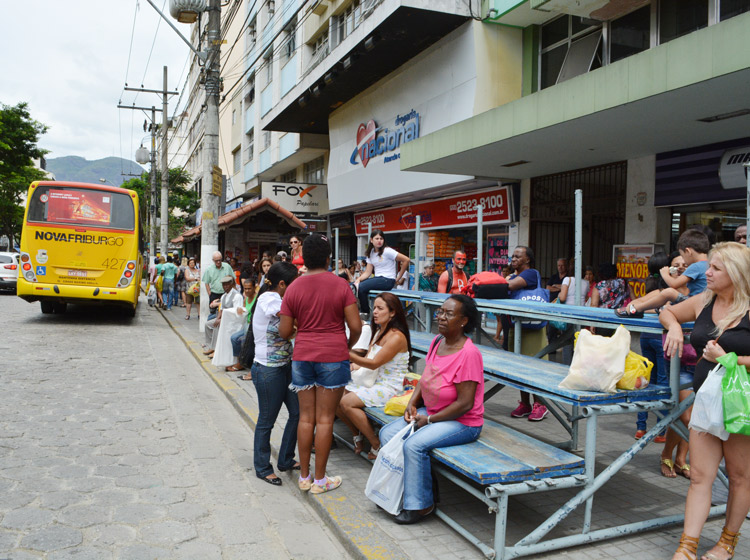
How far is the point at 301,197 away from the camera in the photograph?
23719mm

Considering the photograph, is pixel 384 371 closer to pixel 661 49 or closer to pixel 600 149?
pixel 661 49

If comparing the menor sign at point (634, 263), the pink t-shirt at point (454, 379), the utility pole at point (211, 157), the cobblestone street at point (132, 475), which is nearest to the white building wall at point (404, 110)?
the menor sign at point (634, 263)

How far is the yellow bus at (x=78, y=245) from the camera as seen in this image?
13.6m

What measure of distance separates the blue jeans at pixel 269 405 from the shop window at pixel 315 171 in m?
21.3

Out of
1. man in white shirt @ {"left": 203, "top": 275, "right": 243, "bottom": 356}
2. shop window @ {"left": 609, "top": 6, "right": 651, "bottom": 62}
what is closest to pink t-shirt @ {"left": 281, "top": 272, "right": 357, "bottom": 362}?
man in white shirt @ {"left": 203, "top": 275, "right": 243, "bottom": 356}

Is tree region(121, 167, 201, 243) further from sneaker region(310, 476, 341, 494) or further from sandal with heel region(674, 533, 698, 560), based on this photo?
sandal with heel region(674, 533, 698, 560)

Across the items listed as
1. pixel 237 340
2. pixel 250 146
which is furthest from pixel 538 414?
pixel 250 146

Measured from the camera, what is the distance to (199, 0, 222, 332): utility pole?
13445 millimetres

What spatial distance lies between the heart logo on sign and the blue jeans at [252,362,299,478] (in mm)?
14386

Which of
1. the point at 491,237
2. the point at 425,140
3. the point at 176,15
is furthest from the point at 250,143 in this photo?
the point at 425,140

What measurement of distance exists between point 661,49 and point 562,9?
5.10 m

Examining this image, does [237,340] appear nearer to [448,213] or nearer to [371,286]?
[371,286]

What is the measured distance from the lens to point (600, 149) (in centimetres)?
978

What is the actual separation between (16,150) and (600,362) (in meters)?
35.1
